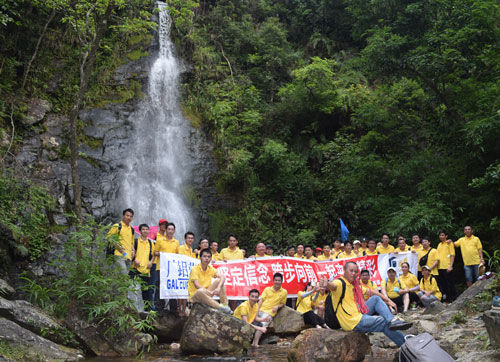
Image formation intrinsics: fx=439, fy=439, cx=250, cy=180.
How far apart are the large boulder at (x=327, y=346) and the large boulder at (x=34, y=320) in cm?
307

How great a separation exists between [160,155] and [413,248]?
28.9 ft

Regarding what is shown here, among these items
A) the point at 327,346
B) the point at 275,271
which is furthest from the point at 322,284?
the point at 275,271

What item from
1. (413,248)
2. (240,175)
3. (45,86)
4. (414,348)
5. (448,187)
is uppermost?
(45,86)

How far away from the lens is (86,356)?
234 inches

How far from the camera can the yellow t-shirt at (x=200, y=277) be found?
715 centimetres

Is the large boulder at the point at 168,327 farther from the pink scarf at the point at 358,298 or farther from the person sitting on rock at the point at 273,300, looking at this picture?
the pink scarf at the point at 358,298

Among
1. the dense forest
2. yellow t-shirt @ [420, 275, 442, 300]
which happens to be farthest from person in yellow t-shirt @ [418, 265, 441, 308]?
the dense forest

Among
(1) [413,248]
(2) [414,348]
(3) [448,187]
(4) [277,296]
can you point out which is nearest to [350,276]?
(2) [414,348]

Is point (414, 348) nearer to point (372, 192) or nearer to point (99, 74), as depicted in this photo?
point (372, 192)

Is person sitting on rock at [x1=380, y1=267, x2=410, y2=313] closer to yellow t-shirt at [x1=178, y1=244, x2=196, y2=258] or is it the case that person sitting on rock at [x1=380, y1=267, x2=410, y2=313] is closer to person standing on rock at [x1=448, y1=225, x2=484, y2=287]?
person standing on rock at [x1=448, y1=225, x2=484, y2=287]

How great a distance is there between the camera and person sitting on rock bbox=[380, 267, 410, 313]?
916cm

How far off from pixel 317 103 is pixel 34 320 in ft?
47.0

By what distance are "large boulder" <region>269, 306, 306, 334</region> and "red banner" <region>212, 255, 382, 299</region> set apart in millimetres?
1047

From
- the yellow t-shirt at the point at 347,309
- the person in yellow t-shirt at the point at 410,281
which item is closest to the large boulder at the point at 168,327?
the yellow t-shirt at the point at 347,309
